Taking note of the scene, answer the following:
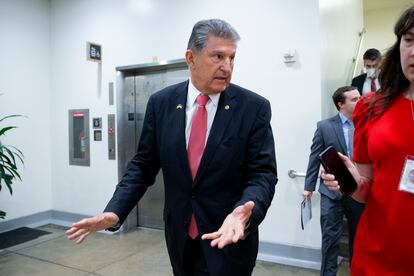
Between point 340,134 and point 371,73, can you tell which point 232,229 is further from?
point 371,73

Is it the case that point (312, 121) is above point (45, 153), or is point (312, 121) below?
above

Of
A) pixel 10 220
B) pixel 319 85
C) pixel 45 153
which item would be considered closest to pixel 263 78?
pixel 319 85

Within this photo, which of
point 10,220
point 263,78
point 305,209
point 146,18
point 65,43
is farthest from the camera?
point 65,43

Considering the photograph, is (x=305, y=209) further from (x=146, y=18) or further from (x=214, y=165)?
(x=146, y=18)

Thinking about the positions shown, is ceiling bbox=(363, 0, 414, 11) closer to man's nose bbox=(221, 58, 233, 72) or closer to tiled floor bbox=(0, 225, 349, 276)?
tiled floor bbox=(0, 225, 349, 276)

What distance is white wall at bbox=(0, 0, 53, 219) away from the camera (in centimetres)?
465

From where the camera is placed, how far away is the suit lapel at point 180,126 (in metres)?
1.45

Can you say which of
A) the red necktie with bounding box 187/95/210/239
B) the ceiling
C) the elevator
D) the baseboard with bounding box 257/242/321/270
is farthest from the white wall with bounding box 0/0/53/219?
the ceiling

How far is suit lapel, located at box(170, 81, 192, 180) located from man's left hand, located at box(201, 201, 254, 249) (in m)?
0.33

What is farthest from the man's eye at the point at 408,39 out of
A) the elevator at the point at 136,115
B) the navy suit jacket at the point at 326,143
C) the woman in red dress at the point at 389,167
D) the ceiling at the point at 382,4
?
the ceiling at the point at 382,4

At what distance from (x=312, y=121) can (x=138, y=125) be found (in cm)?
230

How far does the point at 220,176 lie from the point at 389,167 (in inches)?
23.4

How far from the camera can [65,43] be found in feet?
16.5

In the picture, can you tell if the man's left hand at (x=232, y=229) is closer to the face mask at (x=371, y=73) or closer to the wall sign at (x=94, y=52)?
the face mask at (x=371, y=73)
